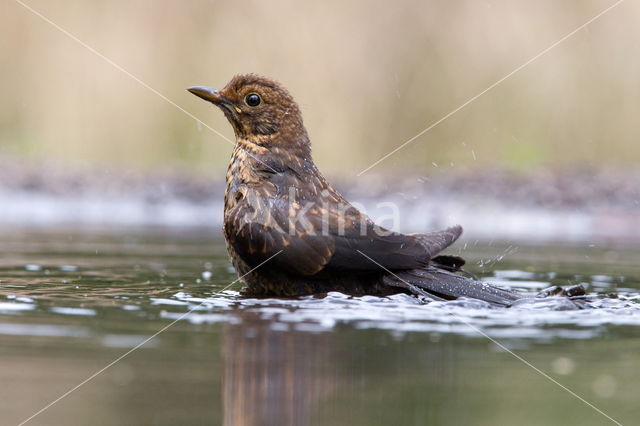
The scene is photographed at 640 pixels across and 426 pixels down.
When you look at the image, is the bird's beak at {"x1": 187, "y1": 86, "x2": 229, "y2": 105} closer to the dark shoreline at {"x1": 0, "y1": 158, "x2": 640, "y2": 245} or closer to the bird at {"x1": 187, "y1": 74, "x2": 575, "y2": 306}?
the bird at {"x1": 187, "y1": 74, "x2": 575, "y2": 306}

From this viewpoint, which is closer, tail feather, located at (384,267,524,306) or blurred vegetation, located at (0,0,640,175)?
tail feather, located at (384,267,524,306)

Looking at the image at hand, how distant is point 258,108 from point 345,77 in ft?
23.4

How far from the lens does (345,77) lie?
43.4ft

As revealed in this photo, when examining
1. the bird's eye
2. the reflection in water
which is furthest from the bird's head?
the reflection in water

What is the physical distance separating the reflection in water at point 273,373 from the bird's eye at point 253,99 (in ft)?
7.29

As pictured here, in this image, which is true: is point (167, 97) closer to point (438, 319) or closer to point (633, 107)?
point (633, 107)

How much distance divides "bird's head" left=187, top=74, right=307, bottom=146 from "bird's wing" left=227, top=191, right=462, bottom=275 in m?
0.88

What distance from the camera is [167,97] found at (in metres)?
13.3

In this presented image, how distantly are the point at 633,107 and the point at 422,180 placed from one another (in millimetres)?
2893

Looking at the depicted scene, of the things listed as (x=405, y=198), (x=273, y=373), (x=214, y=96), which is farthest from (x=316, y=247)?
(x=405, y=198)

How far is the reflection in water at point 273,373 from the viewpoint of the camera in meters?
2.92

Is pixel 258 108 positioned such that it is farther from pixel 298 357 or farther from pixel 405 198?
pixel 405 198

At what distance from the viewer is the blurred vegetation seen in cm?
1288

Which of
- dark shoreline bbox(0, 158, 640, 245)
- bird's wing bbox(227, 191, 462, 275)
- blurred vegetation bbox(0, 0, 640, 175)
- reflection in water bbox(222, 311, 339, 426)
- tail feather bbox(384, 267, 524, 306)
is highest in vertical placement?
blurred vegetation bbox(0, 0, 640, 175)
